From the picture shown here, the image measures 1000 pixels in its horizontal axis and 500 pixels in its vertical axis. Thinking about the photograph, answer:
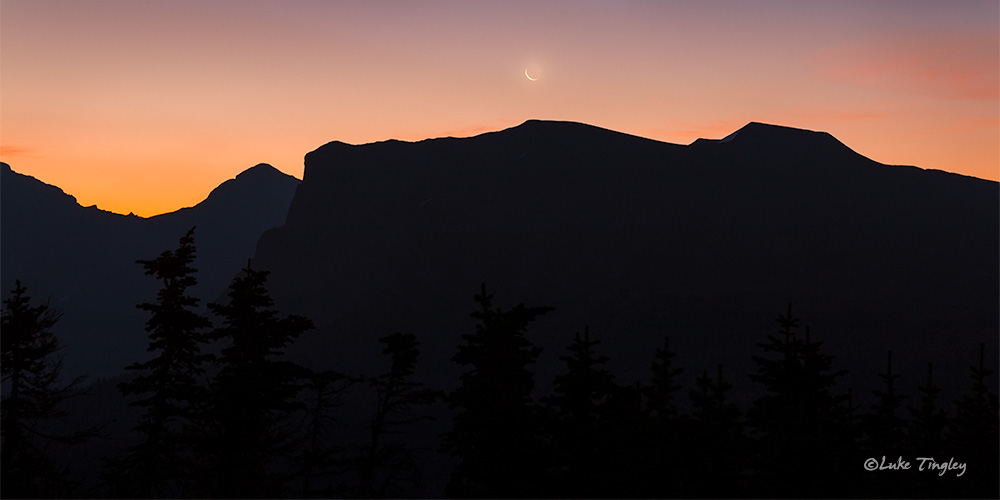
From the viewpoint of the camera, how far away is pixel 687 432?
2338 centimetres

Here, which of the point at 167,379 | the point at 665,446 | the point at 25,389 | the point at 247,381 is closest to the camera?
the point at 665,446

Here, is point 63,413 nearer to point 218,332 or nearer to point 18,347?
Answer: point 18,347

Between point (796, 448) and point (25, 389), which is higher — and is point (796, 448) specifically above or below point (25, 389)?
below

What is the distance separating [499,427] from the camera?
22359 millimetres

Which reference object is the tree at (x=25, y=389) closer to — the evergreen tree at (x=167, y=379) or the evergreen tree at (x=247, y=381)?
the evergreen tree at (x=167, y=379)

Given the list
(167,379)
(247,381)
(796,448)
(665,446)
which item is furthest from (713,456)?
(167,379)

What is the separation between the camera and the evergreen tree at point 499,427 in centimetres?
2231

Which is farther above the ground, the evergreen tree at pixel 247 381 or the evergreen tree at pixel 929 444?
the evergreen tree at pixel 247 381

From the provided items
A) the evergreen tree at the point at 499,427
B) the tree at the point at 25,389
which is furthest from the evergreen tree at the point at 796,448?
the tree at the point at 25,389

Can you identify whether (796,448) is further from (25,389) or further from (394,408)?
(25,389)

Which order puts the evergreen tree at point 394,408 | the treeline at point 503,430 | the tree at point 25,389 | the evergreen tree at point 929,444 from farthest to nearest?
the tree at point 25,389 → the evergreen tree at point 929,444 → the evergreen tree at point 394,408 → the treeline at point 503,430

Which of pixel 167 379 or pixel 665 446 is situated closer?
pixel 665 446

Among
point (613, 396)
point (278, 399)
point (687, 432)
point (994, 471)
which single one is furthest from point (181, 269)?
point (994, 471)

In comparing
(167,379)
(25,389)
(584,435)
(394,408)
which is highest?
(167,379)
